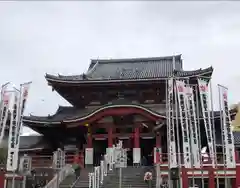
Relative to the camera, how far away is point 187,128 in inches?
712

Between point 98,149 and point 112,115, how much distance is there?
3795 mm

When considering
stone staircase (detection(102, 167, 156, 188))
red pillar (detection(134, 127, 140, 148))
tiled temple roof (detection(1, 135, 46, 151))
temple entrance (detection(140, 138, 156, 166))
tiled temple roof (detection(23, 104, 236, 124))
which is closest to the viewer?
stone staircase (detection(102, 167, 156, 188))

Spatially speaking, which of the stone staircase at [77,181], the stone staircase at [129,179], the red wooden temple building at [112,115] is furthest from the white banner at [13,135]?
the red wooden temple building at [112,115]

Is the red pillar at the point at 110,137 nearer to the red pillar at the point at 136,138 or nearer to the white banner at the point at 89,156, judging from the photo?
the white banner at the point at 89,156

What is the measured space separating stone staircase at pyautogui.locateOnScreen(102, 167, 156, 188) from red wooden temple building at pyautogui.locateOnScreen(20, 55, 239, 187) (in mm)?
2517

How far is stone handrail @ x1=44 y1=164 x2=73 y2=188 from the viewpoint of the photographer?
66.5 feet

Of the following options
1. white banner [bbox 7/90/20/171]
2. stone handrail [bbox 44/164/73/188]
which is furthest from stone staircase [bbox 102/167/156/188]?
white banner [bbox 7/90/20/171]

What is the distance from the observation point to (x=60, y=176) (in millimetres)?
21500

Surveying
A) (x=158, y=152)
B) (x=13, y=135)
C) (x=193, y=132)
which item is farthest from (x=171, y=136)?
(x=13, y=135)

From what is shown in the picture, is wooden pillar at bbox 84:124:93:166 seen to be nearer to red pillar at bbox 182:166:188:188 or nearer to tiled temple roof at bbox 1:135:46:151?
tiled temple roof at bbox 1:135:46:151

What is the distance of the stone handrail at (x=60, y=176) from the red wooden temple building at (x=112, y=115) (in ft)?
8.31

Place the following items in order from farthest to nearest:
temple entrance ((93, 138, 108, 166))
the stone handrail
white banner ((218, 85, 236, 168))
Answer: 1. temple entrance ((93, 138, 108, 166))
2. the stone handrail
3. white banner ((218, 85, 236, 168))

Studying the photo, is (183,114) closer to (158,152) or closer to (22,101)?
(158,152)

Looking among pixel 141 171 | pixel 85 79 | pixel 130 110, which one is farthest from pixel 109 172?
pixel 85 79
